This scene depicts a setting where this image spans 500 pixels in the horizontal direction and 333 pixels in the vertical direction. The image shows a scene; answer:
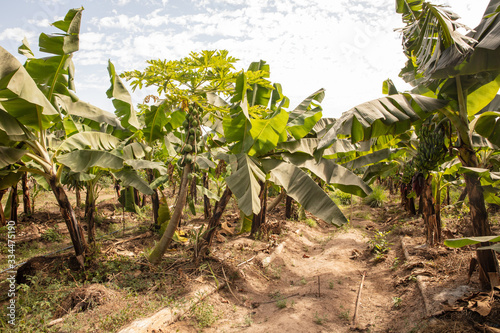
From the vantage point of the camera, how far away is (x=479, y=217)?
4.21 meters

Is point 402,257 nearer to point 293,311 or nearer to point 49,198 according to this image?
point 293,311

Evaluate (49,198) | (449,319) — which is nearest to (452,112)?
(449,319)

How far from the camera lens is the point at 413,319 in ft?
14.3

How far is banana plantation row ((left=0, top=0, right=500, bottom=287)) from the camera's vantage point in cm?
394

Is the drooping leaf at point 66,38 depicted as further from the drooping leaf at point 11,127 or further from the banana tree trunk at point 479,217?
the banana tree trunk at point 479,217

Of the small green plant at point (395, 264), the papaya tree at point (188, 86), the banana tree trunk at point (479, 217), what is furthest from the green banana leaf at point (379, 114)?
the small green plant at point (395, 264)

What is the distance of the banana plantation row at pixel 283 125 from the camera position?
12.9 feet

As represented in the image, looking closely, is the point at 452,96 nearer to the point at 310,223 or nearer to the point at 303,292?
the point at 303,292

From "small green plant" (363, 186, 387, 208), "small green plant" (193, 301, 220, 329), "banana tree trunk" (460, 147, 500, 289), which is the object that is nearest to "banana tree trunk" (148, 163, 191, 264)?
"small green plant" (193, 301, 220, 329)

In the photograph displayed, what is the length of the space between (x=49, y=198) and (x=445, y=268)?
1530 cm

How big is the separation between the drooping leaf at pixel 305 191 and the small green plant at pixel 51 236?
6.74 meters

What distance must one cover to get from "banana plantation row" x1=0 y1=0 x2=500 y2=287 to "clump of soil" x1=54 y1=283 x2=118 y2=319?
1.20 m

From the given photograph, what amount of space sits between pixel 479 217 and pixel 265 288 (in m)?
4.07

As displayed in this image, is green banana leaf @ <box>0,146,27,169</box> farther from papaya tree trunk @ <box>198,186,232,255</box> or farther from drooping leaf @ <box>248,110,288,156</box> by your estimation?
drooping leaf @ <box>248,110,288,156</box>
